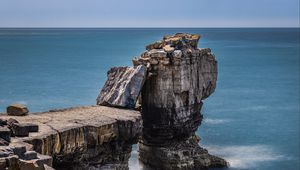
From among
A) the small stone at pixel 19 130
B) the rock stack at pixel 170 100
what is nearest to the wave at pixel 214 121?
the rock stack at pixel 170 100

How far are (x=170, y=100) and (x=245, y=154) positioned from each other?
1248 cm

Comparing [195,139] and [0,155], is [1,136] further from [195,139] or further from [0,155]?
[195,139]

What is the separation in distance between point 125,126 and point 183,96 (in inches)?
425

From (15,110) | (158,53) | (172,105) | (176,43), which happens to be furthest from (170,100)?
(15,110)

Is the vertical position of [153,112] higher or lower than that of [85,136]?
higher

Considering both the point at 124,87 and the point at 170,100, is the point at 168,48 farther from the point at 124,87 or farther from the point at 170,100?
the point at 124,87

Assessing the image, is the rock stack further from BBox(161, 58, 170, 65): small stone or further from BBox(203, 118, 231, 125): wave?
BBox(203, 118, 231, 125): wave

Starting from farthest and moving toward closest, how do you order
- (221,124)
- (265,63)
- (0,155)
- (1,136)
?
(265,63) → (221,124) → (1,136) → (0,155)

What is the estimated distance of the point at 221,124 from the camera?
72.3 meters

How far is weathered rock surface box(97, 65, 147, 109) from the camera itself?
4709 centimetres

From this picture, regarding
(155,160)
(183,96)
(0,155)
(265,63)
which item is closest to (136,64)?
(183,96)

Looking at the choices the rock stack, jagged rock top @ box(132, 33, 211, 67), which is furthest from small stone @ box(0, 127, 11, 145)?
jagged rock top @ box(132, 33, 211, 67)

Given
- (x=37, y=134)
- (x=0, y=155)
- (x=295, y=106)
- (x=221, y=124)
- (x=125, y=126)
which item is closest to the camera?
(x=0, y=155)

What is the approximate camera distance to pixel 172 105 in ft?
164
